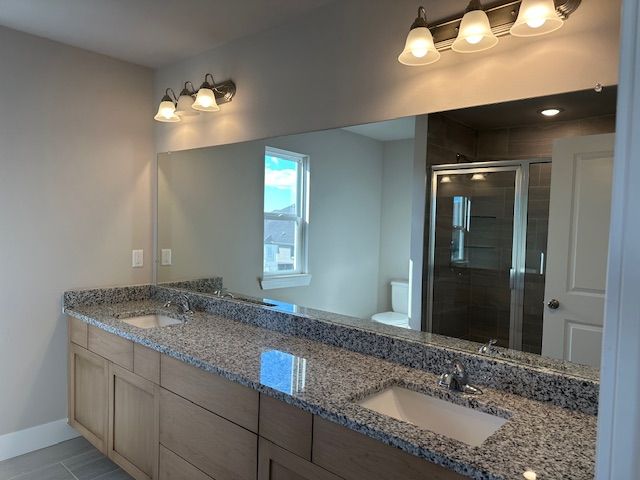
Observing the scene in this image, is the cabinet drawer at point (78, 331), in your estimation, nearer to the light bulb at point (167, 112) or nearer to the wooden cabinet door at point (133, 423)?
the wooden cabinet door at point (133, 423)

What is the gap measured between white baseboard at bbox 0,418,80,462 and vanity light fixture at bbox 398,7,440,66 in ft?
9.20

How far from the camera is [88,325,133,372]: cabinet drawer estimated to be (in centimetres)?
211

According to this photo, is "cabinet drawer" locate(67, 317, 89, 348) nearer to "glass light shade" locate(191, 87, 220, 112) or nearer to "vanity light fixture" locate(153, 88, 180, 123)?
"vanity light fixture" locate(153, 88, 180, 123)

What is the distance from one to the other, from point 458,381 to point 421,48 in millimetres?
1126

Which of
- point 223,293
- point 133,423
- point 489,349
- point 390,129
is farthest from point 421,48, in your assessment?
point 133,423

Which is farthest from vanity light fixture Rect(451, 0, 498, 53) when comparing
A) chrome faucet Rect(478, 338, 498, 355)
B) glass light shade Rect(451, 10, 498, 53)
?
chrome faucet Rect(478, 338, 498, 355)

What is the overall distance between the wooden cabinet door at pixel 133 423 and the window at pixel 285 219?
30.5 inches

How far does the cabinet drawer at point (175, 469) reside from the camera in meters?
1.72

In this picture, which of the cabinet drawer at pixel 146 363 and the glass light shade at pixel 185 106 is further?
the glass light shade at pixel 185 106

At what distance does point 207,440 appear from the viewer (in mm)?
1661

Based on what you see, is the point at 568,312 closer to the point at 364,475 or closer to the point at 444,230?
A: the point at 444,230

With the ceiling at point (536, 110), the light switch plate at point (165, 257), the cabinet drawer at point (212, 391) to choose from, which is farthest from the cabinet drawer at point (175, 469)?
the ceiling at point (536, 110)

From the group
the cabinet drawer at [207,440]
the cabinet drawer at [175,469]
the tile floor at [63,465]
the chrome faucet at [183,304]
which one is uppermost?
the chrome faucet at [183,304]

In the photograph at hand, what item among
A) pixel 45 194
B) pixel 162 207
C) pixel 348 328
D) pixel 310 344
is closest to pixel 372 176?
pixel 348 328
